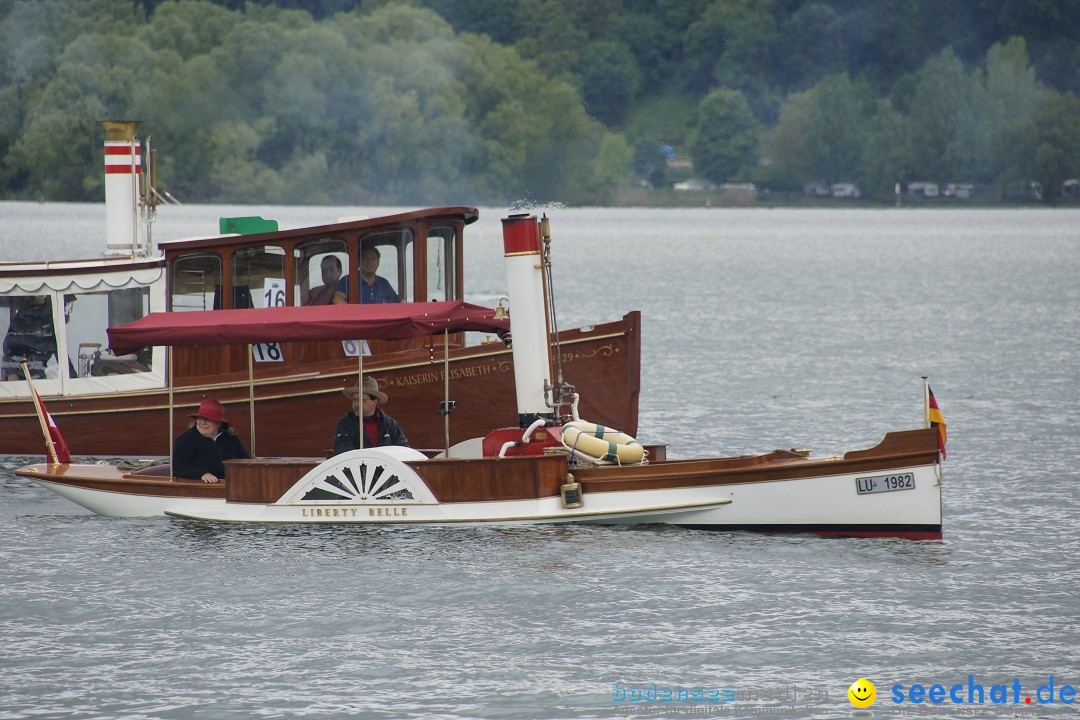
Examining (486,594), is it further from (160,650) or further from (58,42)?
(58,42)

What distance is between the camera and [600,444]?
53.1 ft

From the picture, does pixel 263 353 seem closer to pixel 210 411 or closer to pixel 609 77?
pixel 210 411

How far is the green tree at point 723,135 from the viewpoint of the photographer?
439ft

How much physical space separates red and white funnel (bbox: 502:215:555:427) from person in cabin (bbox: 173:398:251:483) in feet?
9.97

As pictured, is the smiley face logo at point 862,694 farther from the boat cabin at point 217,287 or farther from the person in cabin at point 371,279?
the person in cabin at point 371,279

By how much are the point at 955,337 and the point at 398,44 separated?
6529cm

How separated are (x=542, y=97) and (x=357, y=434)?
51.5 m

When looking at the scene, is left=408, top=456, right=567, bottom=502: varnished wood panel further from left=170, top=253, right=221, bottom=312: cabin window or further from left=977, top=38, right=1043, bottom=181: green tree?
left=977, top=38, right=1043, bottom=181: green tree

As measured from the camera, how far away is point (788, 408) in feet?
98.0

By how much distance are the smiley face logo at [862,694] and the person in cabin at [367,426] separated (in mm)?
5931

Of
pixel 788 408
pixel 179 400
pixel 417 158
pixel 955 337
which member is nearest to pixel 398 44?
pixel 417 158

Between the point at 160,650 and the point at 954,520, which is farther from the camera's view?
the point at 954,520

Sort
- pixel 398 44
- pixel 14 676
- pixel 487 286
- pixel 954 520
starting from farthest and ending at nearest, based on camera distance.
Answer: pixel 398 44 → pixel 487 286 → pixel 954 520 → pixel 14 676

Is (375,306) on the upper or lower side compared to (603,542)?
upper
